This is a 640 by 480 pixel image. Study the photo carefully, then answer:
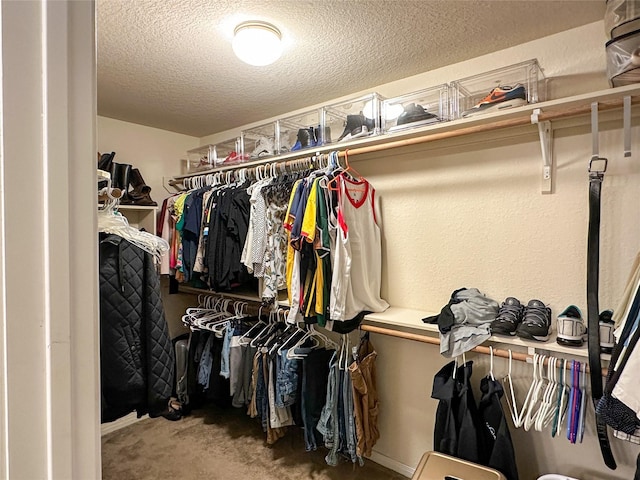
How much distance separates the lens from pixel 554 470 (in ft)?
5.80

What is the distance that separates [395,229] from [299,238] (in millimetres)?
630

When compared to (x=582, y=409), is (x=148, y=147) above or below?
above

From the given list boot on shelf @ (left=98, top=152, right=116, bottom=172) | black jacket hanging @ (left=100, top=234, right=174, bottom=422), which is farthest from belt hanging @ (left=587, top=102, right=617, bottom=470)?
boot on shelf @ (left=98, top=152, right=116, bottom=172)

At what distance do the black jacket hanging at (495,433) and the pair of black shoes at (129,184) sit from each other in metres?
2.59

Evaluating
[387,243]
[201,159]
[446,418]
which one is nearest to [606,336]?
[446,418]

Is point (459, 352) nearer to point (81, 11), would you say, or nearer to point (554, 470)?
point (554, 470)

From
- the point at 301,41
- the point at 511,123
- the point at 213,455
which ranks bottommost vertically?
the point at 213,455

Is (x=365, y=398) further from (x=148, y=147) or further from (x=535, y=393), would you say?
(x=148, y=147)

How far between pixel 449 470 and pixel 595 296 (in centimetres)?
94

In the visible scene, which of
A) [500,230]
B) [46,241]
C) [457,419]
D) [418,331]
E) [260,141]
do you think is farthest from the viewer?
[260,141]

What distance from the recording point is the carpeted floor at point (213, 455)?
2.20m

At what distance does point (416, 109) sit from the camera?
193 centimetres

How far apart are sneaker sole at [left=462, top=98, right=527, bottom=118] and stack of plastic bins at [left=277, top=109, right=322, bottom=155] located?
3.26 ft

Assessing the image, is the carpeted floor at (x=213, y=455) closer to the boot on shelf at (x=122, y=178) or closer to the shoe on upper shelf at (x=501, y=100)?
the boot on shelf at (x=122, y=178)
